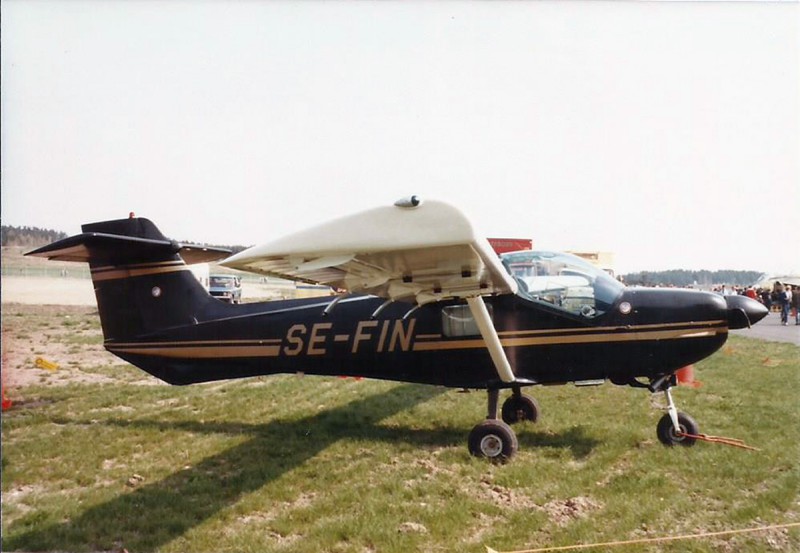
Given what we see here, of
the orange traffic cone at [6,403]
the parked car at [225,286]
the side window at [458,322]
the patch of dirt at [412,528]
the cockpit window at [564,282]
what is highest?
the cockpit window at [564,282]

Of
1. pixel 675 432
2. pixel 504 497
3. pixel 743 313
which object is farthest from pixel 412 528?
pixel 743 313

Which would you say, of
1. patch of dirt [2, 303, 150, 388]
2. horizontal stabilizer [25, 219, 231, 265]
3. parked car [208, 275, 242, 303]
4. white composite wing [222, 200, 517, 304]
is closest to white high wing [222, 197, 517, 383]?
white composite wing [222, 200, 517, 304]

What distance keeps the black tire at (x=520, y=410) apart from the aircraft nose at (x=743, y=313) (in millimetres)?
2363

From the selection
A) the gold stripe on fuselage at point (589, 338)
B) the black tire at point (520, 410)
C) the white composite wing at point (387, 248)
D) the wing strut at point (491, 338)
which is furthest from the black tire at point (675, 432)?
the white composite wing at point (387, 248)

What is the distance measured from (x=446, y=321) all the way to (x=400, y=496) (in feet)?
6.74

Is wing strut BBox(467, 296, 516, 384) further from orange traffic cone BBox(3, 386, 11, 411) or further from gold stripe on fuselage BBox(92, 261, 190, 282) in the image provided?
orange traffic cone BBox(3, 386, 11, 411)

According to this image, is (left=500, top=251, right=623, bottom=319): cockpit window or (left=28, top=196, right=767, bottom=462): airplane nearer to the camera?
(left=28, top=196, right=767, bottom=462): airplane

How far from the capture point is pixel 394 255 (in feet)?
11.9

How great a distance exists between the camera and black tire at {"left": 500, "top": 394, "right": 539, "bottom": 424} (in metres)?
6.53

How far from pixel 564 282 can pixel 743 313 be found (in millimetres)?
1746

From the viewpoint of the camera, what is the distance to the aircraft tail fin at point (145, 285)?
6188mm

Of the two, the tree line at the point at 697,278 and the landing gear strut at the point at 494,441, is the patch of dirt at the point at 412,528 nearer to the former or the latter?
the landing gear strut at the point at 494,441

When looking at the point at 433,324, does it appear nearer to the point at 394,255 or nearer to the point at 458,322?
the point at 458,322

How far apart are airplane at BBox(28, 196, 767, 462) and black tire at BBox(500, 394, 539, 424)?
0.7 inches
